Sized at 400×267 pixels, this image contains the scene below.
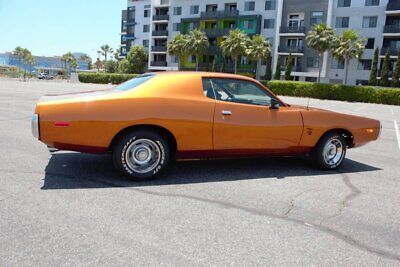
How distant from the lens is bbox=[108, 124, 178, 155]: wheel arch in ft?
15.8

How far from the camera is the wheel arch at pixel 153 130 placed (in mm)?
4828

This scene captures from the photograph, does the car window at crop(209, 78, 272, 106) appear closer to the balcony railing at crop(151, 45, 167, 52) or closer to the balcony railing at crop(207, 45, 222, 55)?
the balcony railing at crop(207, 45, 222, 55)

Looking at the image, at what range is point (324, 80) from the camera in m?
48.3

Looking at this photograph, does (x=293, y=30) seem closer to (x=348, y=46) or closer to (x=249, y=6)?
(x=249, y=6)

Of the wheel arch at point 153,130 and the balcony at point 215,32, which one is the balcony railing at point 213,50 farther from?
the wheel arch at point 153,130

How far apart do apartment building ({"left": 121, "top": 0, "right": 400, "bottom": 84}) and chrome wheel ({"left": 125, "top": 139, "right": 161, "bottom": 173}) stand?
45505 mm

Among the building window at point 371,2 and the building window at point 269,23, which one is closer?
the building window at point 371,2

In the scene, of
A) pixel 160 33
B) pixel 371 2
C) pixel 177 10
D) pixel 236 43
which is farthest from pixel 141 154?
pixel 160 33

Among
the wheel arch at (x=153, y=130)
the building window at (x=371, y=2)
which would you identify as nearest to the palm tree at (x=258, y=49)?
the building window at (x=371, y=2)

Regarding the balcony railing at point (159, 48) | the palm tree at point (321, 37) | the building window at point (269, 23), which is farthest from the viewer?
the balcony railing at point (159, 48)

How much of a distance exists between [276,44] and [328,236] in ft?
167

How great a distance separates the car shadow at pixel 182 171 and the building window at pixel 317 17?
47.0 metres

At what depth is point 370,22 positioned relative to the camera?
45781mm

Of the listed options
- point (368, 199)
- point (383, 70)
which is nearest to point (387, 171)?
point (368, 199)
